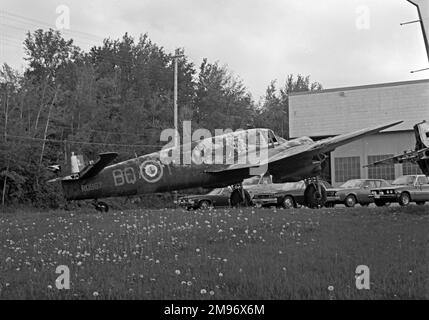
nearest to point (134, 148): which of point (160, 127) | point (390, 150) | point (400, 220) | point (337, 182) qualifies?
point (160, 127)

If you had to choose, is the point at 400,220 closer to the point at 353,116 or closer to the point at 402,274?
the point at 402,274

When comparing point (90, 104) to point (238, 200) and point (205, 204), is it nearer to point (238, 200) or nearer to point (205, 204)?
point (205, 204)

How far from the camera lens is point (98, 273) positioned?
6.46 m

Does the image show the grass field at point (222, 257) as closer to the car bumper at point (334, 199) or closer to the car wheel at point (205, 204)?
the car bumper at point (334, 199)

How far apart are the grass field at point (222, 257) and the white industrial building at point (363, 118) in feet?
105

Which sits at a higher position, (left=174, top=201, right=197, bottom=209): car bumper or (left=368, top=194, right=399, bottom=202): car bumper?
(left=368, top=194, right=399, bottom=202): car bumper

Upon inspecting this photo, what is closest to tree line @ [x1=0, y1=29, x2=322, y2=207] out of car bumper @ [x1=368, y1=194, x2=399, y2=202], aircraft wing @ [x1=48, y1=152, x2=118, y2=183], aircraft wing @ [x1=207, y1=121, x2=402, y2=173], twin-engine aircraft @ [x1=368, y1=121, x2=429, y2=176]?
aircraft wing @ [x1=48, y1=152, x2=118, y2=183]

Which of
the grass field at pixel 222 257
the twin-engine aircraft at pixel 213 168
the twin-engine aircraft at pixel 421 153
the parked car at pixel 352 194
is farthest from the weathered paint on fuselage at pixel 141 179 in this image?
the parked car at pixel 352 194

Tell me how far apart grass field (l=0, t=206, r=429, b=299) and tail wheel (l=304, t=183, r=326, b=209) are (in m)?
5.34

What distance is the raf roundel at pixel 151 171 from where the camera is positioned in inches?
602

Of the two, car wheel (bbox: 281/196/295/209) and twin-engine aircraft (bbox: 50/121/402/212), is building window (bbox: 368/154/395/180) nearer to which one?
car wheel (bbox: 281/196/295/209)

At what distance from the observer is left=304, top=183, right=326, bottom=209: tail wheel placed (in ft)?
55.0

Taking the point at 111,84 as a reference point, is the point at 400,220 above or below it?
below

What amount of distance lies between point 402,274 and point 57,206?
26314mm
